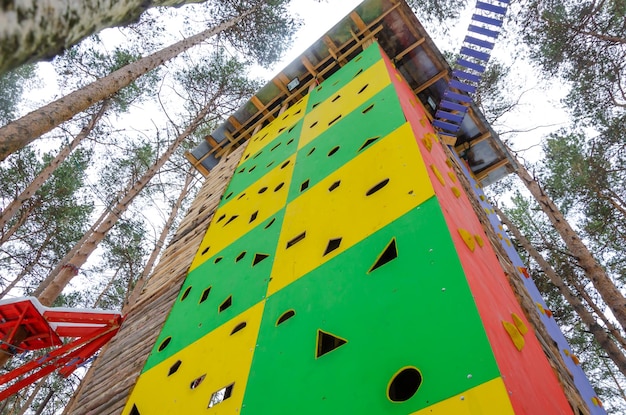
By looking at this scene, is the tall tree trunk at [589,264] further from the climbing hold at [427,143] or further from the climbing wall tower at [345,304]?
the climbing hold at [427,143]

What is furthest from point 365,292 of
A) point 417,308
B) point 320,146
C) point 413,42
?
point 413,42

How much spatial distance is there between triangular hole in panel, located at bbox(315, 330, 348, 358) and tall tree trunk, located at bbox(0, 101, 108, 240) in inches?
303

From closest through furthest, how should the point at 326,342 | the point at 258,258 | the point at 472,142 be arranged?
the point at 326,342 < the point at 258,258 < the point at 472,142

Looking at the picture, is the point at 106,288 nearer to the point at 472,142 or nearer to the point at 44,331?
the point at 44,331

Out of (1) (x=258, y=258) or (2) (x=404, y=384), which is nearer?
(2) (x=404, y=384)

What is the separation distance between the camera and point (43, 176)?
893 cm

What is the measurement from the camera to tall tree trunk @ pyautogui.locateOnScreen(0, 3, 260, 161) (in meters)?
3.62

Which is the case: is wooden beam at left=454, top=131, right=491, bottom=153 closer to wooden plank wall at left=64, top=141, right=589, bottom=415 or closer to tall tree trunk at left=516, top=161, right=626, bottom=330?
tall tree trunk at left=516, top=161, right=626, bottom=330

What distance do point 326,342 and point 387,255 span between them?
0.69 metres

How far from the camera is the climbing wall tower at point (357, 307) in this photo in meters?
1.92

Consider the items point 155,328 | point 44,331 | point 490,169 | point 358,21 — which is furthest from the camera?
point 358,21

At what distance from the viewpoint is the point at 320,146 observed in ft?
16.9

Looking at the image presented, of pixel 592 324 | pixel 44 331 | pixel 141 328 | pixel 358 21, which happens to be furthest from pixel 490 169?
pixel 44 331

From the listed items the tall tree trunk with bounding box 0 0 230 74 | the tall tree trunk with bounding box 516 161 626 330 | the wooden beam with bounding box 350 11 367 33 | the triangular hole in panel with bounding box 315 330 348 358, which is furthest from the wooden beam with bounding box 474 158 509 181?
the tall tree trunk with bounding box 0 0 230 74
